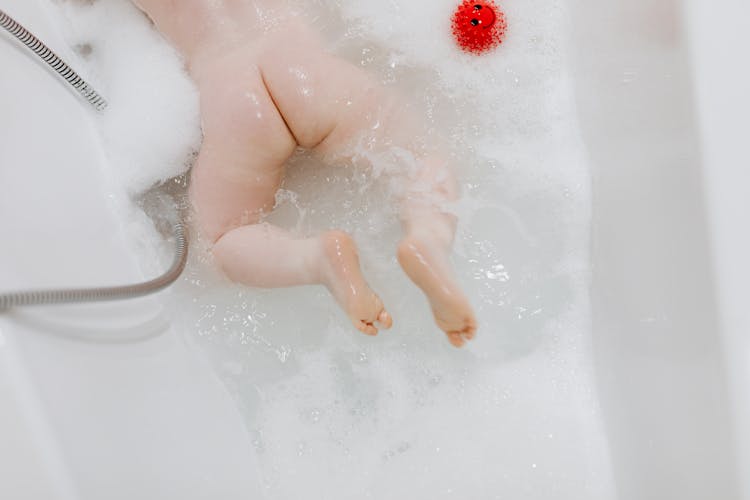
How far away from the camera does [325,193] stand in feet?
3.93

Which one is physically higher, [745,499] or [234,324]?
[745,499]

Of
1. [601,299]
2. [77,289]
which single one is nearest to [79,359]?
[77,289]

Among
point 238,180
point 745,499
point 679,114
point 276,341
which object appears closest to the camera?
point 745,499

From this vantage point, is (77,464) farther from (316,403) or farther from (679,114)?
(679,114)

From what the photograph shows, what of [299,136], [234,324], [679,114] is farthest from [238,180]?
[679,114]

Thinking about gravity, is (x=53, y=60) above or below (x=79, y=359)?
above

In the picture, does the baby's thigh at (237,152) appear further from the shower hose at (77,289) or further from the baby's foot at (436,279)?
the baby's foot at (436,279)

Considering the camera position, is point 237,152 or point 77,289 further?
point 237,152

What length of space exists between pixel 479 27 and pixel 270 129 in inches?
A: 18.8

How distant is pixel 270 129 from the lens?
1.03m

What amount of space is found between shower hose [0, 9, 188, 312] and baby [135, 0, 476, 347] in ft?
0.23

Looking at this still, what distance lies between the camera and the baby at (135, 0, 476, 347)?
1012 mm

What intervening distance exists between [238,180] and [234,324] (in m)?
0.25

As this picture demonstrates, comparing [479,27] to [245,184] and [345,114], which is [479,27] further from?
[245,184]
